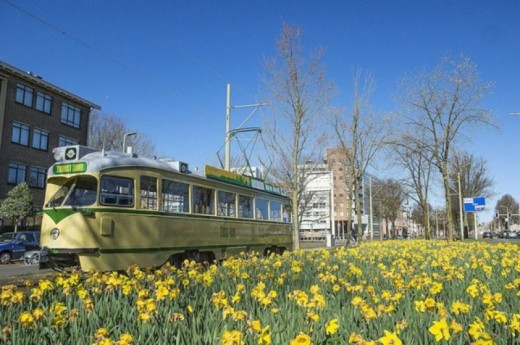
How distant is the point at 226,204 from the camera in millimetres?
13680

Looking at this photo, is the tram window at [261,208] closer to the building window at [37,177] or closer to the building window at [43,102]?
the building window at [37,177]

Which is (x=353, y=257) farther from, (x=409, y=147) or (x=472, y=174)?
(x=472, y=174)

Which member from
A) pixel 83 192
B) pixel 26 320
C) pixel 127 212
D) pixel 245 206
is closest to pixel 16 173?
pixel 245 206

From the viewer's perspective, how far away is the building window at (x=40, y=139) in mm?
37188

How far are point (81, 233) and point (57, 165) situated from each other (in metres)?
1.89

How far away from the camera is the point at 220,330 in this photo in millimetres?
3379

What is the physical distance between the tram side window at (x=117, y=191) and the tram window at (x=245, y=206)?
4976 mm

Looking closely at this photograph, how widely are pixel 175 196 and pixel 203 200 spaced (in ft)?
4.30

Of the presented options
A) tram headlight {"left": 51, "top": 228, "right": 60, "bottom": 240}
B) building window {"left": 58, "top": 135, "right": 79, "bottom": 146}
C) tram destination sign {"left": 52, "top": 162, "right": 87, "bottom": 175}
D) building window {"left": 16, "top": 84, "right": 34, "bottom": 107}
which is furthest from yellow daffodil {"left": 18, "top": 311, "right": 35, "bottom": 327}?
building window {"left": 58, "top": 135, "right": 79, "bottom": 146}

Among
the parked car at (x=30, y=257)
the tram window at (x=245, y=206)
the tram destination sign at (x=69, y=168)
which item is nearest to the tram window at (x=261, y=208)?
the tram window at (x=245, y=206)

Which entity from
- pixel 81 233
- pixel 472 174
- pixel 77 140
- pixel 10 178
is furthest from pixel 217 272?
pixel 472 174

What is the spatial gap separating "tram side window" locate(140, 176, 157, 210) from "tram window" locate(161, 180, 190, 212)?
28cm

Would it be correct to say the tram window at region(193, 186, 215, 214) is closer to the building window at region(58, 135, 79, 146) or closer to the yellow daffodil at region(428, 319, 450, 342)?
the yellow daffodil at region(428, 319, 450, 342)

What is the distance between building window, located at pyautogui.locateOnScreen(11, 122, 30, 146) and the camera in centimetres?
3506
